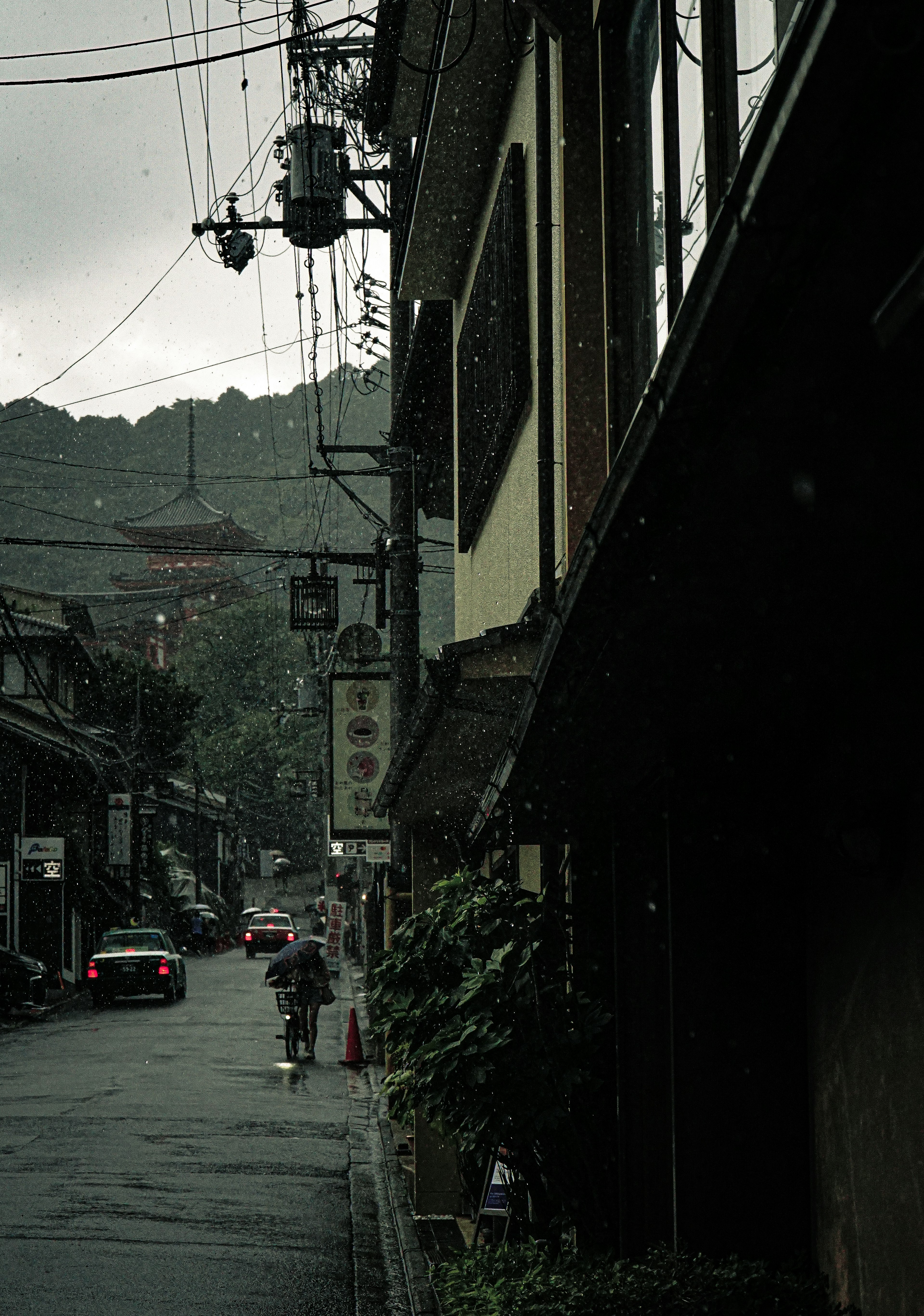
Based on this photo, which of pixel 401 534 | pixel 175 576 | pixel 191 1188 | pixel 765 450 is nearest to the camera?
pixel 765 450

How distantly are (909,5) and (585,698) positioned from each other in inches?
125

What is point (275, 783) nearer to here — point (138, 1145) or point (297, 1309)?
point (138, 1145)

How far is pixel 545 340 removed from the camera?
679 centimetres

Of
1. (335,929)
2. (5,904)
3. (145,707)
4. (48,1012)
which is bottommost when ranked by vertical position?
(48,1012)

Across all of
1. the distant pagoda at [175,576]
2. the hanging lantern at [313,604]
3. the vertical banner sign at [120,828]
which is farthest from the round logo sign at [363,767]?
the distant pagoda at [175,576]

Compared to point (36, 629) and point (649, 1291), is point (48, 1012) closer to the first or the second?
point (36, 629)

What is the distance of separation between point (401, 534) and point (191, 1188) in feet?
26.4

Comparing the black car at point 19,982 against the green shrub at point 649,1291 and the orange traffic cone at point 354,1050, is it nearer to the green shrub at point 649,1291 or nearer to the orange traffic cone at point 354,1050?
the orange traffic cone at point 354,1050

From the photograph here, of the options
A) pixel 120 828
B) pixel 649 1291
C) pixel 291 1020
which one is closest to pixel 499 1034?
pixel 649 1291

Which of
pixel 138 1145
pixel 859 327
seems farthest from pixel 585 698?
pixel 138 1145

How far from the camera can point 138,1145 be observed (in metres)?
13.0

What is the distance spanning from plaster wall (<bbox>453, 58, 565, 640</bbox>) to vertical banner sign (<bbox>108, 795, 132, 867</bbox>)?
37.3 meters

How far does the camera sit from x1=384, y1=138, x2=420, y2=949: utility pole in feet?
53.2

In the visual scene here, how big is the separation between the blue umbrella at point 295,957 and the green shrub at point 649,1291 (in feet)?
55.7
